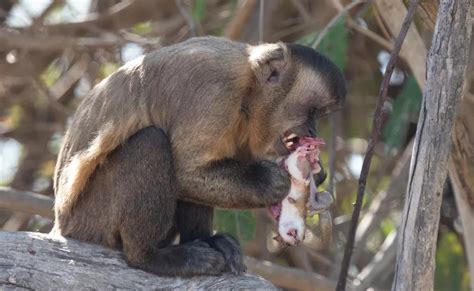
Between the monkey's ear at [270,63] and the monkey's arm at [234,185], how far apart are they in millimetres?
603

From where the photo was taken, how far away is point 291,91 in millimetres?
7012

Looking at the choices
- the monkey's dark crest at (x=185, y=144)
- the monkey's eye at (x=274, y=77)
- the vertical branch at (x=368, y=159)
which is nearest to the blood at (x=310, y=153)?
the monkey's dark crest at (x=185, y=144)

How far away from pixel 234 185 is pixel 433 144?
4.48 feet

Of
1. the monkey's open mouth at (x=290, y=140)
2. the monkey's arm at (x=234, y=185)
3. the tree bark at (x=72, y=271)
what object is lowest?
the tree bark at (x=72, y=271)

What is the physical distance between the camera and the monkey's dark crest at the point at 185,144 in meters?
6.64

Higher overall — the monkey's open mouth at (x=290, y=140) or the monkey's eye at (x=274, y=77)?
the monkey's eye at (x=274, y=77)

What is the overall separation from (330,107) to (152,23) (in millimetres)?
5315

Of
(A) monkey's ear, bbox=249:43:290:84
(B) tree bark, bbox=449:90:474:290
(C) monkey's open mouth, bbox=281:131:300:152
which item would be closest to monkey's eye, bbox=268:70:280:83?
(A) monkey's ear, bbox=249:43:290:84

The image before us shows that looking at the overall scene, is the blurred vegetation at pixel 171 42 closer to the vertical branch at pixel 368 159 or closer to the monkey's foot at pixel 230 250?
the monkey's foot at pixel 230 250

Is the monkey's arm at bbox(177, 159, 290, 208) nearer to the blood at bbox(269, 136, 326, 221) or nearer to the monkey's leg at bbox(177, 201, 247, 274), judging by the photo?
the blood at bbox(269, 136, 326, 221)

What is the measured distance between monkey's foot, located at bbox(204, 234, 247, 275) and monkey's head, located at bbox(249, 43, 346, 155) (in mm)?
681

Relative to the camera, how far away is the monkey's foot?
6.71m

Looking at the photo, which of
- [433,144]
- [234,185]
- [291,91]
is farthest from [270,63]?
[433,144]

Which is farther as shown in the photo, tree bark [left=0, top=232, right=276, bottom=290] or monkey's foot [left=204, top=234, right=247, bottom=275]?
monkey's foot [left=204, top=234, right=247, bottom=275]
